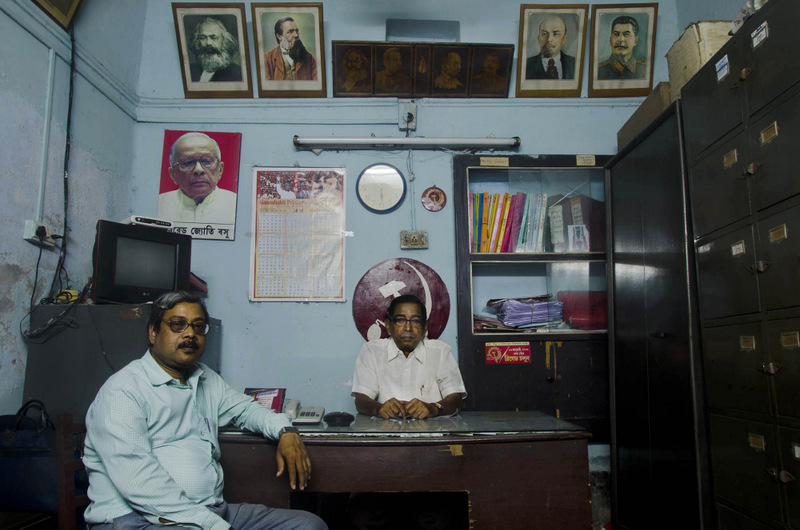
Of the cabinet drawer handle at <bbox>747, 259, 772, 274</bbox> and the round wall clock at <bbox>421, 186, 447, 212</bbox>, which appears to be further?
the round wall clock at <bbox>421, 186, 447, 212</bbox>

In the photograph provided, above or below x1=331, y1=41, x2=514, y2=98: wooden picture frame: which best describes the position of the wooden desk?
below

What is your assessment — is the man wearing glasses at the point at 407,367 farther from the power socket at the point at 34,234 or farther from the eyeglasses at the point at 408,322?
the power socket at the point at 34,234

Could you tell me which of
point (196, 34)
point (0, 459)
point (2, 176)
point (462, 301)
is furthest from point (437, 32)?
point (0, 459)

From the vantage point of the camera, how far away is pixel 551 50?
10.4ft

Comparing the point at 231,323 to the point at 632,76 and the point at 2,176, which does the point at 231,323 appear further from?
the point at 632,76

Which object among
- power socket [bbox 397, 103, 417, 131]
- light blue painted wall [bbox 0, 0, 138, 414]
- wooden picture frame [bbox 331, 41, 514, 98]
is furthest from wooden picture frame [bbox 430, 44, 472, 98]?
light blue painted wall [bbox 0, 0, 138, 414]

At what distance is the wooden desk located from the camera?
63.7 inches

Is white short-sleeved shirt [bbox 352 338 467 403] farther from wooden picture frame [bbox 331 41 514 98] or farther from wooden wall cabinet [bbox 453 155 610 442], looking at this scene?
wooden picture frame [bbox 331 41 514 98]

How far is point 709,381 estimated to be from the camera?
1.94m

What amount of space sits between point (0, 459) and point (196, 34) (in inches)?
100

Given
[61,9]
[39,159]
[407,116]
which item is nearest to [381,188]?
[407,116]

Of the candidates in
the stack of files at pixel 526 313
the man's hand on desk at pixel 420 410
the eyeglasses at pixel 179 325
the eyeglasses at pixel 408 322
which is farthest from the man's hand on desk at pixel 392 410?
the stack of files at pixel 526 313

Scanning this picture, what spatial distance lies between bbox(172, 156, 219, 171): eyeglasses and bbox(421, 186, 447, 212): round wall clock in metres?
1.32

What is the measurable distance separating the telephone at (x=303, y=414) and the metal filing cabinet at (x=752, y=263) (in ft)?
4.96
